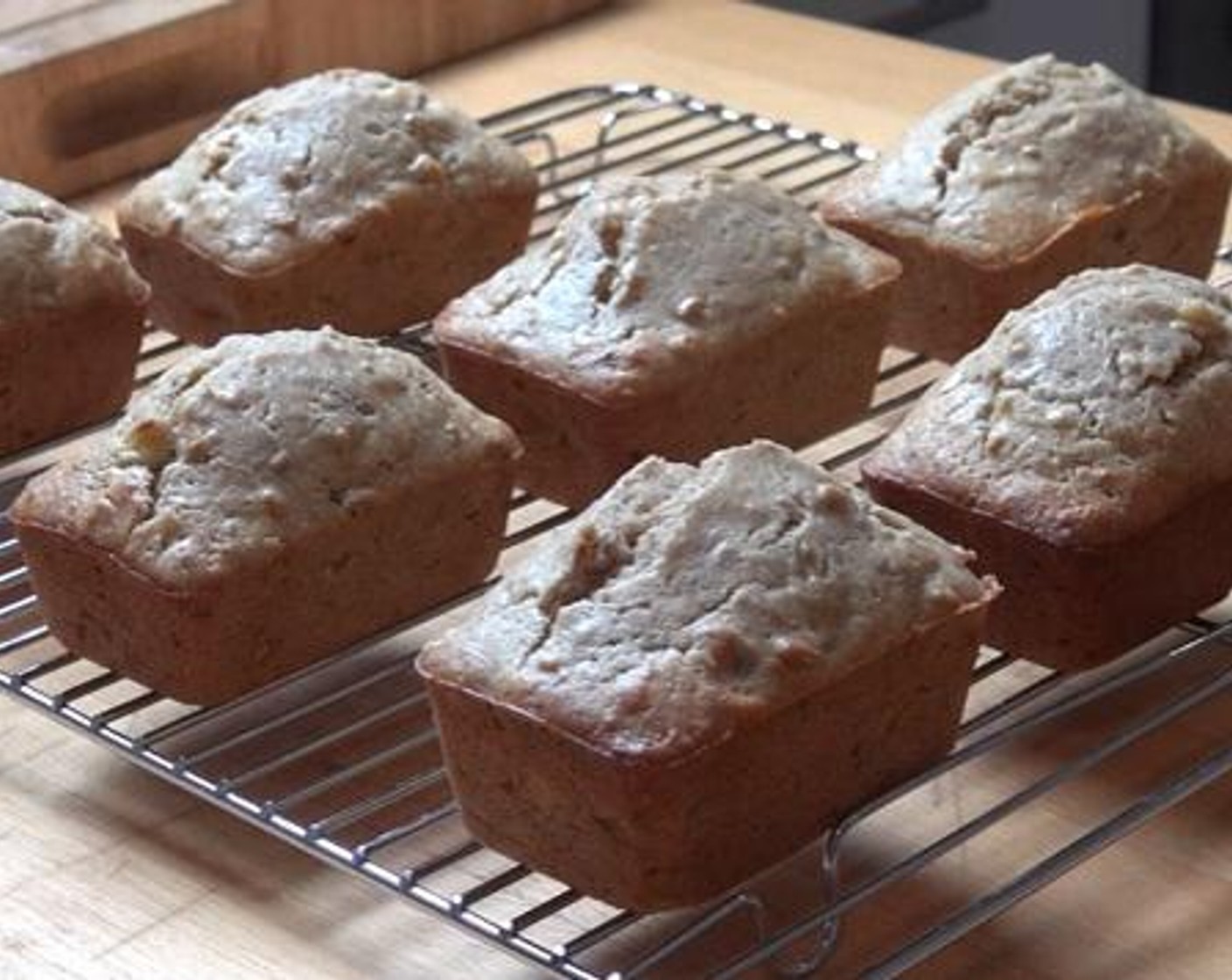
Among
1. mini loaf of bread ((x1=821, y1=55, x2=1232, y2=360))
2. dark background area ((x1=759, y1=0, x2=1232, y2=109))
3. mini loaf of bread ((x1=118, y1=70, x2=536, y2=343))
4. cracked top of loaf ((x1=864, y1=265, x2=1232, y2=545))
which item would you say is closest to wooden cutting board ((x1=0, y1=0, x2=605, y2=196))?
mini loaf of bread ((x1=118, y1=70, x2=536, y2=343))

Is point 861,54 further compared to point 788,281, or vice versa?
point 861,54

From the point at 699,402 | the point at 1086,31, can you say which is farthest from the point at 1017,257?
the point at 1086,31

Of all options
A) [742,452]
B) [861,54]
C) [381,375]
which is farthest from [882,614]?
[861,54]

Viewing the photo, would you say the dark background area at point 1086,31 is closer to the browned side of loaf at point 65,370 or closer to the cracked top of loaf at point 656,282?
the cracked top of loaf at point 656,282

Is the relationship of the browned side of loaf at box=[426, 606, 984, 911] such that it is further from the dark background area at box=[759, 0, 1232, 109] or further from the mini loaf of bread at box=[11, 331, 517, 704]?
the dark background area at box=[759, 0, 1232, 109]

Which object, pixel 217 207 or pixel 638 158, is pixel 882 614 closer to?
pixel 217 207
